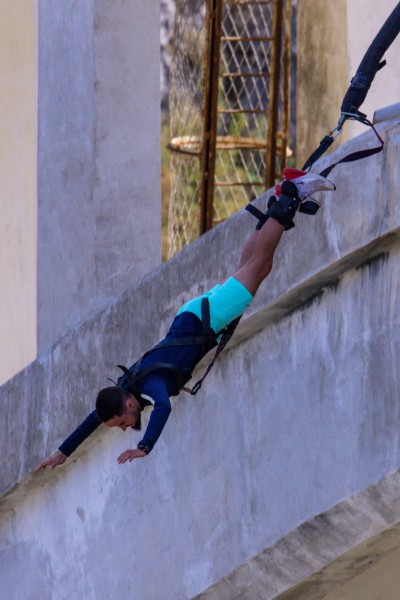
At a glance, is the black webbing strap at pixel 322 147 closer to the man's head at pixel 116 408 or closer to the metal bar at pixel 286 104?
the man's head at pixel 116 408

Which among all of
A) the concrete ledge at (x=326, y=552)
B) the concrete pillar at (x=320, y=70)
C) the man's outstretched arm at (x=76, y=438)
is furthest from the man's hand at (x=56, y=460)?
the concrete pillar at (x=320, y=70)

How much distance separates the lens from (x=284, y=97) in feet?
45.1

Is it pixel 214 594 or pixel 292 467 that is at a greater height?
pixel 292 467

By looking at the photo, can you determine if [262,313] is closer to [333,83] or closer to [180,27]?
[333,83]

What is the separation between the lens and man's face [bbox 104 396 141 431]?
6.90m

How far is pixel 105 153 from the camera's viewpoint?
866 centimetres

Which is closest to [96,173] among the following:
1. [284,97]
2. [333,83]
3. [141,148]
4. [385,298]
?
[141,148]

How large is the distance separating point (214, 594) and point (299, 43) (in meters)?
6.26

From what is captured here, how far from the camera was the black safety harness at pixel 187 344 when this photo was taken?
6914 mm

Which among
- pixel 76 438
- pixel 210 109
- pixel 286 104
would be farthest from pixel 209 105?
pixel 76 438

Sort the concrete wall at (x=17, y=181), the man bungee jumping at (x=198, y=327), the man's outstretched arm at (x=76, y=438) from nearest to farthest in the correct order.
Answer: the man bungee jumping at (x=198, y=327), the man's outstretched arm at (x=76, y=438), the concrete wall at (x=17, y=181)

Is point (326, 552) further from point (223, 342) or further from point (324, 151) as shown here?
point (324, 151)

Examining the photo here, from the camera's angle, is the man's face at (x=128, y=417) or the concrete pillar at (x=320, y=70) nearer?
the man's face at (x=128, y=417)

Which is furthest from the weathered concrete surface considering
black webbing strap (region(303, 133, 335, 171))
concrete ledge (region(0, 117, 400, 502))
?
black webbing strap (region(303, 133, 335, 171))
